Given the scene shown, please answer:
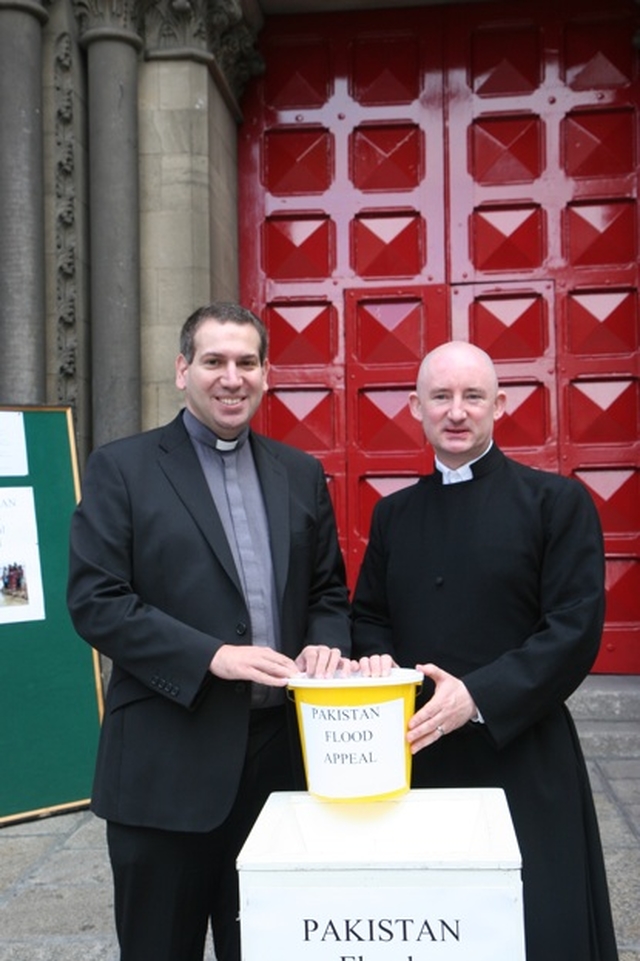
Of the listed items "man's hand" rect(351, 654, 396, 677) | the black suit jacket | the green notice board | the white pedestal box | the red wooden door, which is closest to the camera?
the white pedestal box

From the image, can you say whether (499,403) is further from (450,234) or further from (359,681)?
(450,234)

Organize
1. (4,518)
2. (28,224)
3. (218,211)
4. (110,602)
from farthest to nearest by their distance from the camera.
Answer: (218,211), (28,224), (4,518), (110,602)

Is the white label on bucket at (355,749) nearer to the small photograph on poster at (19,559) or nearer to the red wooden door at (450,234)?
the small photograph on poster at (19,559)

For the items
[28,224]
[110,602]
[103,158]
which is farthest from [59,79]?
[110,602]

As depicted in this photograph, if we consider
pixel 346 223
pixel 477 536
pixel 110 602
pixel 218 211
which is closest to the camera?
pixel 110 602

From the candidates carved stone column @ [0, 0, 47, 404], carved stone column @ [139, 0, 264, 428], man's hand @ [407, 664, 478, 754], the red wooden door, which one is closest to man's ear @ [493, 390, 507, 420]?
man's hand @ [407, 664, 478, 754]

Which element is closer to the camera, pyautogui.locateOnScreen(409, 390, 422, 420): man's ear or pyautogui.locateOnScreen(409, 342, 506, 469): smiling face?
pyautogui.locateOnScreen(409, 342, 506, 469): smiling face

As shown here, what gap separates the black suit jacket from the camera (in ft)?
6.70

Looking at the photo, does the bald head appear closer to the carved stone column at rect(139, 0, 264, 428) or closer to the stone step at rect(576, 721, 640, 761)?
the stone step at rect(576, 721, 640, 761)

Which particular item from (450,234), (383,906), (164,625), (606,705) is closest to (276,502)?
(164,625)

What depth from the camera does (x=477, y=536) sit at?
Answer: 2273 millimetres

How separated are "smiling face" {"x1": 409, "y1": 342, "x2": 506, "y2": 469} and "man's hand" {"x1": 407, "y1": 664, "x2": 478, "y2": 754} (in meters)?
0.53

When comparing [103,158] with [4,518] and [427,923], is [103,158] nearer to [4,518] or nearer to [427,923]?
[4,518]

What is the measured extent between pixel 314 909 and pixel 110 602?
79 centimetres
